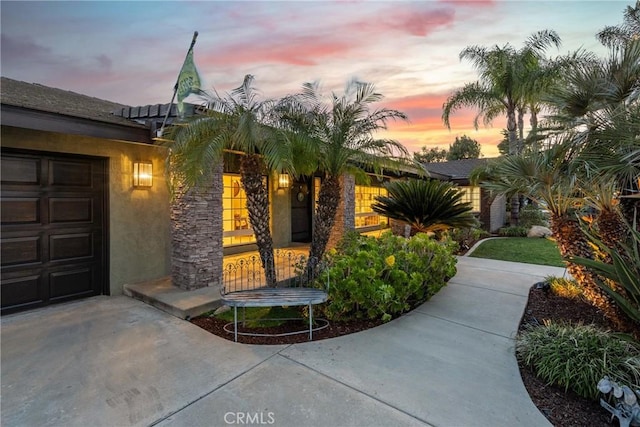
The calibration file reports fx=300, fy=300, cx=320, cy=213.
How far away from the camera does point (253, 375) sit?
3.15 metres

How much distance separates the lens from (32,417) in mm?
2535

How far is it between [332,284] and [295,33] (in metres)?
6.35

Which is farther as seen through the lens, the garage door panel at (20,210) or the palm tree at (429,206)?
the palm tree at (429,206)

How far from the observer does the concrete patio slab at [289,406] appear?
249cm

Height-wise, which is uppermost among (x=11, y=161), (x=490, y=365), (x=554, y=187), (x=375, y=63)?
(x=375, y=63)

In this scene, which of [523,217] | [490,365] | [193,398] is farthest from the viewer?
[523,217]

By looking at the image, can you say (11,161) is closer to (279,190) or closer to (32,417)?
(32,417)

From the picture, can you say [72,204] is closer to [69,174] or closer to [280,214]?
[69,174]

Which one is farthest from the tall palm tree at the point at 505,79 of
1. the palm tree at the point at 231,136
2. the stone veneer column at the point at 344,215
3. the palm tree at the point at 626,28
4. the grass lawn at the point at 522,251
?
the palm tree at the point at 231,136

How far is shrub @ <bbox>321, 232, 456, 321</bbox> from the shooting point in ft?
14.1

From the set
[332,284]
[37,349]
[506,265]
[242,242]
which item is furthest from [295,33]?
[506,265]

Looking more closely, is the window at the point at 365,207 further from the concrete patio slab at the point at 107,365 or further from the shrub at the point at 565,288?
the concrete patio slab at the point at 107,365

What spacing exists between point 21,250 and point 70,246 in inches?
25.5

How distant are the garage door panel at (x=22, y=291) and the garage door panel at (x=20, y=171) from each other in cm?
156
